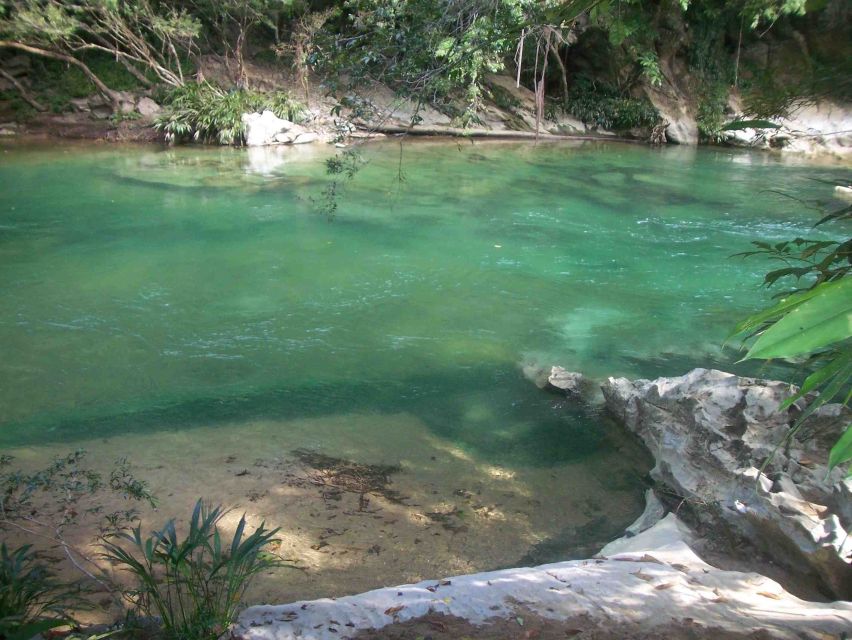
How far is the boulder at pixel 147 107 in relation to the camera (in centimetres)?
1836

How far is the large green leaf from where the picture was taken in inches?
28.0

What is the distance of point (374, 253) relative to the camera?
9984 millimetres

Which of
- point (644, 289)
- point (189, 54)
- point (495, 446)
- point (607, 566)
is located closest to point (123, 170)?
point (189, 54)

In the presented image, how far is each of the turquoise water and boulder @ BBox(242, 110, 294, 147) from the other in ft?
7.90

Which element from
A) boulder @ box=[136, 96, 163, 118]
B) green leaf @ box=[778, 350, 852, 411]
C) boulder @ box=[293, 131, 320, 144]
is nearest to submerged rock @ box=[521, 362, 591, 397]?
green leaf @ box=[778, 350, 852, 411]

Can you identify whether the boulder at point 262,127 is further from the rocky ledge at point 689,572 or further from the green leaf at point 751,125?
the green leaf at point 751,125

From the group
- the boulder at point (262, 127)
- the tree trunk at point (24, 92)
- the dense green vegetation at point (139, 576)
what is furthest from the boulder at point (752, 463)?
the tree trunk at point (24, 92)

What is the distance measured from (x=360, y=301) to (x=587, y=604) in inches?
231

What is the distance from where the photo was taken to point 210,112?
57.5 ft

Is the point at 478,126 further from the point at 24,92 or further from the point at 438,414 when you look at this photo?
the point at 24,92

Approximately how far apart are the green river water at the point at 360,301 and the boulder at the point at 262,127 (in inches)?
98.9

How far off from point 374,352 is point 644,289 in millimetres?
3862

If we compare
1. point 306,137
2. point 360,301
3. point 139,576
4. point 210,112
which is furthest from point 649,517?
point 210,112

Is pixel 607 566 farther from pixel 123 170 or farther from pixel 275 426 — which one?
pixel 123 170
